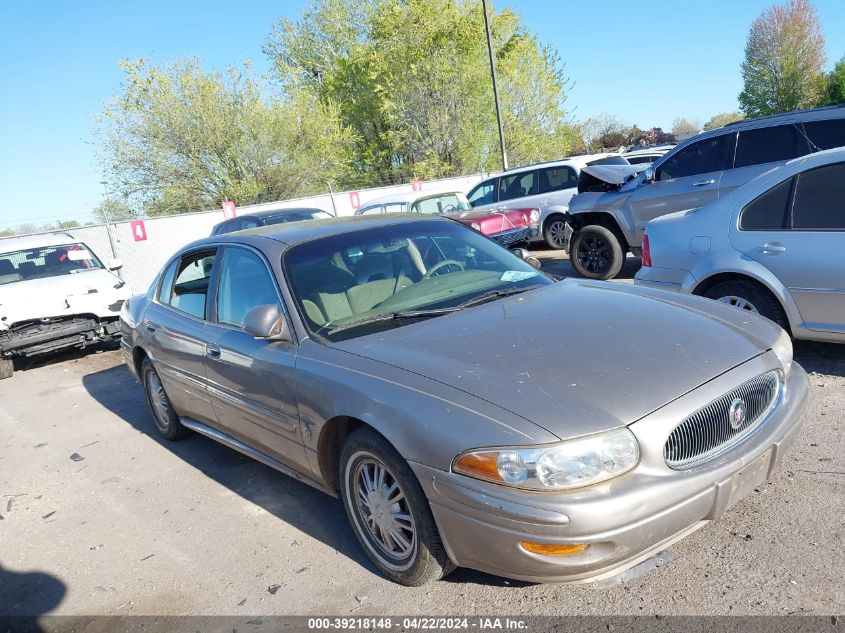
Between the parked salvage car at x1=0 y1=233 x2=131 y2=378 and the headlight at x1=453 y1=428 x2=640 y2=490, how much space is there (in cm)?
820

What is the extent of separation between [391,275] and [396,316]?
0.41 m

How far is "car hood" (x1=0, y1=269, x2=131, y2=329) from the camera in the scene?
880 cm

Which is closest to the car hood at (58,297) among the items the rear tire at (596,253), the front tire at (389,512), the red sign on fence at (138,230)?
the rear tire at (596,253)

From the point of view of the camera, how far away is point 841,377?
4789 millimetres

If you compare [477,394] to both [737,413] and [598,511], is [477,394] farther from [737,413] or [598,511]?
[737,413]

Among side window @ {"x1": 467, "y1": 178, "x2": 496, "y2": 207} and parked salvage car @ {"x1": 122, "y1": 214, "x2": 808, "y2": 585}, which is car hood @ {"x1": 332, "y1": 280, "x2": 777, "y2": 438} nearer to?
parked salvage car @ {"x1": 122, "y1": 214, "x2": 808, "y2": 585}

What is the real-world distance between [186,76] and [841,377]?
2580 cm

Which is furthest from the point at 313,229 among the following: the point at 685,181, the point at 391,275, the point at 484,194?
the point at 484,194

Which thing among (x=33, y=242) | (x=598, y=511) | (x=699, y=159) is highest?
(x=33, y=242)

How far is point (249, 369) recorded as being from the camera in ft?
12.4

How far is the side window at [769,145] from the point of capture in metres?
7.50

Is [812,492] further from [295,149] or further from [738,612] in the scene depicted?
[295,149]

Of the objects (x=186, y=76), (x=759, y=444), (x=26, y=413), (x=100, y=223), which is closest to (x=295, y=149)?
(x=186, y=76)

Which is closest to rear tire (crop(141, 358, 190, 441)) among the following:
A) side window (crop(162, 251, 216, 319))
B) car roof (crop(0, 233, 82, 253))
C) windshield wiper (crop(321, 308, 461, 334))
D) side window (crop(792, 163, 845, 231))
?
side window (crop(162, 251, 216, 319))
